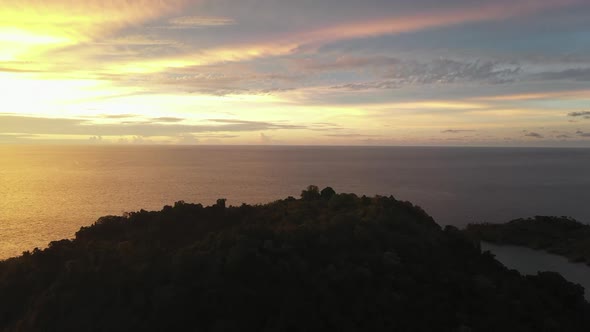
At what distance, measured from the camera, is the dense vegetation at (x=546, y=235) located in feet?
165

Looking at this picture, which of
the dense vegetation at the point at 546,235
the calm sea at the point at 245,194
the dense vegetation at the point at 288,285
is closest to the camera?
the dense vegetation at the point at 288,285

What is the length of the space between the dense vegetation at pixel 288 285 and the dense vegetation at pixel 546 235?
20951 millimetres

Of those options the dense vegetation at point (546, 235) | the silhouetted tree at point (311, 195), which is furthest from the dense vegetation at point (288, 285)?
the dense vegetation at point (546, 235)

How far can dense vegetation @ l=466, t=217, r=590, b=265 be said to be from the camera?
5044 cm

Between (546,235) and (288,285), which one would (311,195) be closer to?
(288,285)

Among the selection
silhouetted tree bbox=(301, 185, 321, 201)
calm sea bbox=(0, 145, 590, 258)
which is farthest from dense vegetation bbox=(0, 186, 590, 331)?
calm sea bbox=(0, 145, 590, 258)

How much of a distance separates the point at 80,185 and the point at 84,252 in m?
106

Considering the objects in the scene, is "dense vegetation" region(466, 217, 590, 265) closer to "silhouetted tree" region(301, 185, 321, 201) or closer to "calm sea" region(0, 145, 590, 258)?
"calm sea" region(0, 145, 590, 258)

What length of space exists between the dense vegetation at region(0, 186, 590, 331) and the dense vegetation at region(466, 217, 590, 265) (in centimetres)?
2095

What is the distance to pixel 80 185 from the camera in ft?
415

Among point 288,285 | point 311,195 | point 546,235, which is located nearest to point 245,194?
point 311,195

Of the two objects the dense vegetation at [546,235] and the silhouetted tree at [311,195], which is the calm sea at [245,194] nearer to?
the dense vegetation at [546,235]

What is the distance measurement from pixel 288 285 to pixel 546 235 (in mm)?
46432

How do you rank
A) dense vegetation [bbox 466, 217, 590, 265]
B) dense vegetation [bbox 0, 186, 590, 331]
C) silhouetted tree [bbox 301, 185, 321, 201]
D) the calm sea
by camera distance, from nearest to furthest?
dense vegetation [bbox 0, 186, 590, 331] < silhouetted tree [bbox 301, 185, 321, 201] < dense vegetation [bbox 466, 217, 590, 265] < the calm sea
